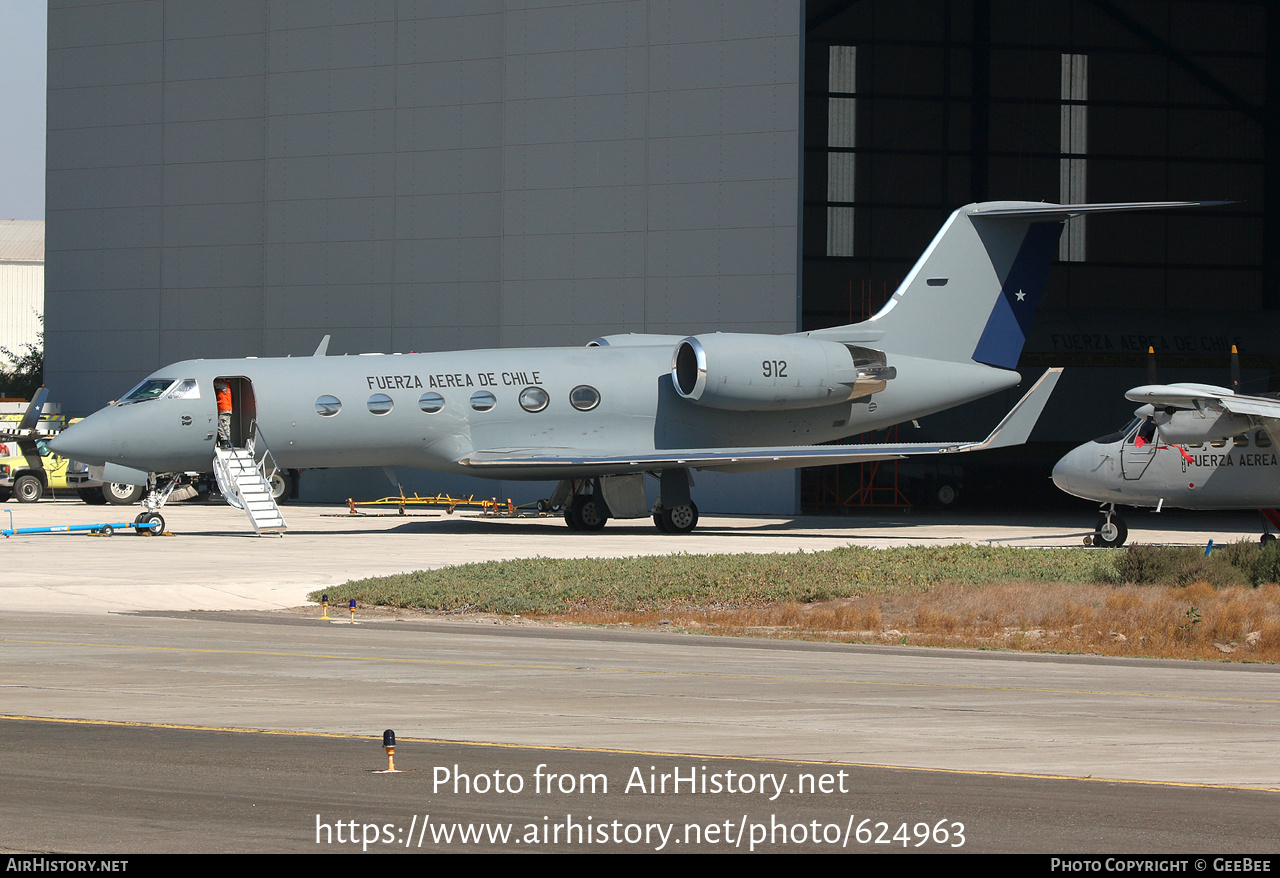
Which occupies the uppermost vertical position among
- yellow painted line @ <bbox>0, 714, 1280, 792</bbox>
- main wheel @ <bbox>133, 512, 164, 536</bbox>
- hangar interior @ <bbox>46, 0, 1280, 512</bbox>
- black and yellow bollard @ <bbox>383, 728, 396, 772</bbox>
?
hangar interior @ <bbox>46, 0, 1280, 512</bbox>

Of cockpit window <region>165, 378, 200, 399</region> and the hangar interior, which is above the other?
the hangar interior

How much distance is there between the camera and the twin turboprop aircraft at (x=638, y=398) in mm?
26141

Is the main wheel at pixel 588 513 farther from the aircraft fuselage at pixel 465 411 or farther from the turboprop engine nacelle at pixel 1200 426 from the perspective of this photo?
the turboprop engine nacelle at pixel 1200 426

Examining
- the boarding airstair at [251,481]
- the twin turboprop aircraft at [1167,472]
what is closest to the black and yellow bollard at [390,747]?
the twin turboprop aircraft at [1167,472]

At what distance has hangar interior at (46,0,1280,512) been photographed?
35.6 m

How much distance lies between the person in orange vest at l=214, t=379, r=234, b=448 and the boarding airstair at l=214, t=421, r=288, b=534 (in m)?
0.17

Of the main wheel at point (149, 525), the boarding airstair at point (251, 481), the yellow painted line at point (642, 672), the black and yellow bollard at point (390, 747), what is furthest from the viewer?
the main wheel at point (149, 525)

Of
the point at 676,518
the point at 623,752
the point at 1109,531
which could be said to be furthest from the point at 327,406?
the point at 623,752

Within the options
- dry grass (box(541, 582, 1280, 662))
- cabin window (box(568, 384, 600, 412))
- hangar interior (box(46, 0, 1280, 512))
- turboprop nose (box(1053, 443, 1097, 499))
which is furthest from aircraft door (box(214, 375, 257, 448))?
turboprop nose (box(1053, 443, 1097, 499))

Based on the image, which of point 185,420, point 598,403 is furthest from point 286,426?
→ point 598,403

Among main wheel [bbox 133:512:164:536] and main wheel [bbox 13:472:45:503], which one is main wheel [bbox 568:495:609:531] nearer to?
main wheel [bbox 133:512:164:536]

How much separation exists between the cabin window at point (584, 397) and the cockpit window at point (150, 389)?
7.50m

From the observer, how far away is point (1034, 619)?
15172 millimetres

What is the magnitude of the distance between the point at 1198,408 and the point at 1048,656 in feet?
32.9
